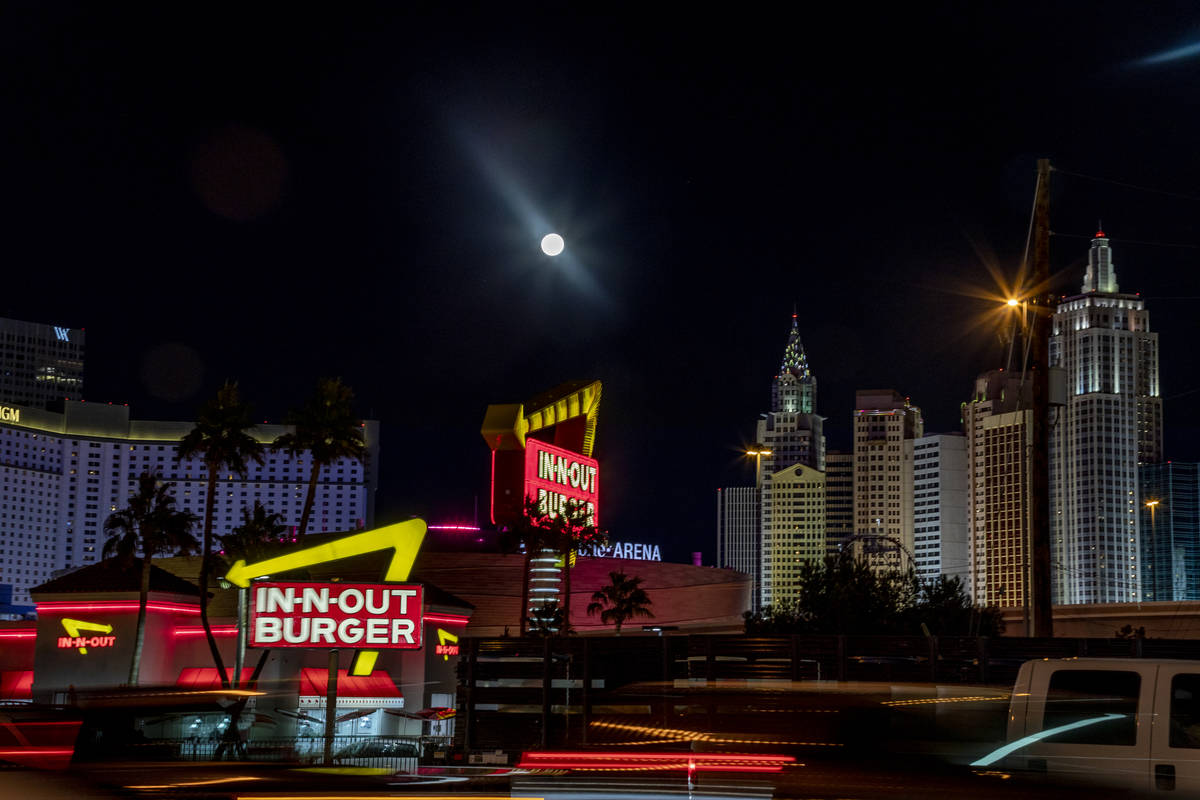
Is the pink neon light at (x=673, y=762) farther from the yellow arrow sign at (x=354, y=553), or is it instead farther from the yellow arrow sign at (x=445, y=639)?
the yellow arrow sign at (x=445, y=639)

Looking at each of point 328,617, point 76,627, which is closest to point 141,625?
point 76,627

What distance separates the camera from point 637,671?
21.9 m

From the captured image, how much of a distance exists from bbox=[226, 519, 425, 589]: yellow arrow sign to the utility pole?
19.7 meters

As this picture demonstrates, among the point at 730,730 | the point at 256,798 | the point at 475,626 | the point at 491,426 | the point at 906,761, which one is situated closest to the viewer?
the point at 256,798

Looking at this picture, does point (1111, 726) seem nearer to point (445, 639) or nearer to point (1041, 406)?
point (1041, 406)

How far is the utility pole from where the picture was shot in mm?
21359

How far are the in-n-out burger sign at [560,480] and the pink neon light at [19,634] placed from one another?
28.9 meters

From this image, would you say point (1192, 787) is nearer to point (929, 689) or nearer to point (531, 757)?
point (929, 689)

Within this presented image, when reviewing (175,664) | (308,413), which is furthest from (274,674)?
(308,413)

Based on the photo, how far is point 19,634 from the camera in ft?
237

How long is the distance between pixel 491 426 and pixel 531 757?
2721 inches

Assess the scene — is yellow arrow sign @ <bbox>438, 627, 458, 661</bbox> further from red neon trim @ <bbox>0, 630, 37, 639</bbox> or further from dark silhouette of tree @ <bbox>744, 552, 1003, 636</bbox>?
red neon trim @ <bbox>0, 630, 37, 639</bbox>

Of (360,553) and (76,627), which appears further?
(76,627)

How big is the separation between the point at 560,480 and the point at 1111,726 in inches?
2926
